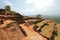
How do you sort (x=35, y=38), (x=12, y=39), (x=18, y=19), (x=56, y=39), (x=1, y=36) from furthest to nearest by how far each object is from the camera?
1. (x=18, y=19)
2. (x=56, y=39)
3. (x=35, y=38)
4. (x=12, y=39)
5. (x=1, y=36)

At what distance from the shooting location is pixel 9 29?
11.9 meters

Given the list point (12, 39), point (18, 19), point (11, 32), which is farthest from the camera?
point (18, 19)

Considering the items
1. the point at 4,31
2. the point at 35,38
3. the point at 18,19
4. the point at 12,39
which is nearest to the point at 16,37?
the point at 12,39

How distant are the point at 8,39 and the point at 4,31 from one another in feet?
3.45

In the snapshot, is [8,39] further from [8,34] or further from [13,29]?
[13,29]

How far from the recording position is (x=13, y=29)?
12.4 meters

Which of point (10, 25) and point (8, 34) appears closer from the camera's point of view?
point (8, 34)

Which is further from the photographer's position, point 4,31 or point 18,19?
point 18,19

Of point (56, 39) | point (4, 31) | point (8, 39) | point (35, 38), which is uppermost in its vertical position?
point (4, 31)

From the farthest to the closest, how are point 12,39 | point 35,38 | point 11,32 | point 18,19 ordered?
point 18,19 → point 35,38 → point 11,32 → point 12,39

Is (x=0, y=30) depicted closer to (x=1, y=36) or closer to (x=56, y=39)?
(x=1, y=36)

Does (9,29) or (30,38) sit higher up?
(9,29)

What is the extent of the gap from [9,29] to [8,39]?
4.97 feet

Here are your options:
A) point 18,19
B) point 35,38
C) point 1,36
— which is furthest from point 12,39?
point 18,19
